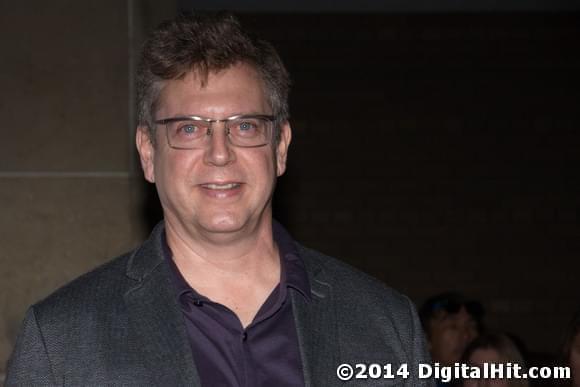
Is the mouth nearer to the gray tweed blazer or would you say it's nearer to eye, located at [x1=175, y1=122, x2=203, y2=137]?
eye, located at [x1=175, y1=122, x2=203, y2=137]

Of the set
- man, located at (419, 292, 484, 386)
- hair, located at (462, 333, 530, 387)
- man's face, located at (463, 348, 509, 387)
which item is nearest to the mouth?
man's face, located at (463, 348, 509, 387)

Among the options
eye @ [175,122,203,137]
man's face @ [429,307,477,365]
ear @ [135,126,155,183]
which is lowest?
man's face @ [429,307,477,365]

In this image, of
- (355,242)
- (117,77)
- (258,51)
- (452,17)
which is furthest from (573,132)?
(258,51)

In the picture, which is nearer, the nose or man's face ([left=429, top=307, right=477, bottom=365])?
the nose

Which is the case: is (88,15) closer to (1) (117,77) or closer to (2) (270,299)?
(1) (117,77)

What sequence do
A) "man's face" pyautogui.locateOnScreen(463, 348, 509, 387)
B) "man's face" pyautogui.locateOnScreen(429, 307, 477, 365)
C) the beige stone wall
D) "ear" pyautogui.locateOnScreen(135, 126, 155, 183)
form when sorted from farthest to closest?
"man's face" pyautogui.locateOnScreen(429, 307, 477, 365) → "man's face" pyautogui.locateOnScreen(463, 348, 509, 387) → the beige stone wall → "ear" pyautogui.locateOnScreen(135, 126, 155, 183)

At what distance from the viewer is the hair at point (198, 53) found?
2.38 metres

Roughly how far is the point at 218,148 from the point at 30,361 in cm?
63

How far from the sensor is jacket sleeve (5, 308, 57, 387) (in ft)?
7.40

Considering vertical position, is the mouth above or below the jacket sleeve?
above

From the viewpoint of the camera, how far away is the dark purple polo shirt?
7.59 feet

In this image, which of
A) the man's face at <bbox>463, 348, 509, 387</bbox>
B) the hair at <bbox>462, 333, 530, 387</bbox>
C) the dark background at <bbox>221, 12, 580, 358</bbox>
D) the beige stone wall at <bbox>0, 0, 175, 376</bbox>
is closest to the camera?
the beige stone wall at <bbox>0, 0, 175, 376</bbox>

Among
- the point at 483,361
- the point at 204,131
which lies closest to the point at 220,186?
the point at 204,131

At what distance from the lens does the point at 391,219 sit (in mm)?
7949
